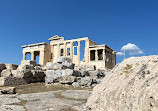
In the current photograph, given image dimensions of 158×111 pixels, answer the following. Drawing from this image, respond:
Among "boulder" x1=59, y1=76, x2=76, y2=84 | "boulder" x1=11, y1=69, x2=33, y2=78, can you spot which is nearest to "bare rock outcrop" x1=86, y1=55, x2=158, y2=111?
"boulder" x1=59, y1=76, x2=76, y2=84

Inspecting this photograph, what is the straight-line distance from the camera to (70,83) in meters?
8.19

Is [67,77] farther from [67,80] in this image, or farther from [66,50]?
[66,50]

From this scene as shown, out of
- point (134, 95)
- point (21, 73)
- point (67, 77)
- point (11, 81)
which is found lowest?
point (11, 81)

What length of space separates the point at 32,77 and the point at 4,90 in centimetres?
570

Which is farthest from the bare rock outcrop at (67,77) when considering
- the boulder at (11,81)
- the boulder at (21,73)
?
the boulder at (11,81)

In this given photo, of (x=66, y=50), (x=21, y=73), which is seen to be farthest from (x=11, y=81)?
(x=66, y=50)

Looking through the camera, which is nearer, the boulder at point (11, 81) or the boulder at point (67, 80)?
the boulder at point (67, 80)

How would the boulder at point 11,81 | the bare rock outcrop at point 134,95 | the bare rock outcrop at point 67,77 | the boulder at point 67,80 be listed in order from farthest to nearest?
the boulder at point 11,81, the boulder at point 67,80, the bare rock outcrop at point 67,77, the bare rock outcrop at point 134,95

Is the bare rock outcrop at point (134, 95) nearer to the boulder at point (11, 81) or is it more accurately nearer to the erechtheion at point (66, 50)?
the boulder at point (11, 81)

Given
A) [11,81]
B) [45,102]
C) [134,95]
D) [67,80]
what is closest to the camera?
[134,95]

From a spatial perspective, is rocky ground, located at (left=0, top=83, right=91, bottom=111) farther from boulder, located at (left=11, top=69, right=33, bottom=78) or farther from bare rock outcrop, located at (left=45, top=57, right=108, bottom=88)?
→ boulder, located at (left=11, top=69, right=33, bottom=78)

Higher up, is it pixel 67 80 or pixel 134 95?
pixel 134 95

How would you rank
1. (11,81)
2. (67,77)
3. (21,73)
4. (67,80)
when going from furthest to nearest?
(21,73) → (11,81) → (67,77) → (67,80)

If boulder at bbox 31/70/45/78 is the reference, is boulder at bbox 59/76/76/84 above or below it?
below
